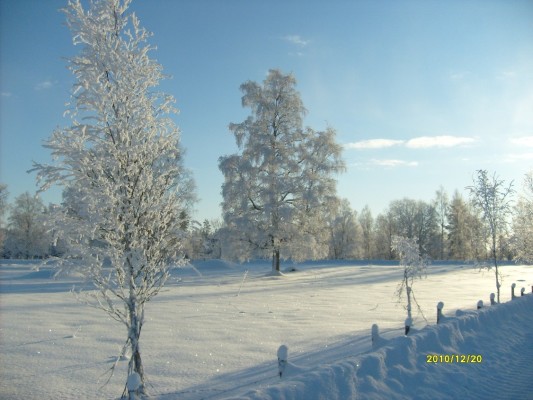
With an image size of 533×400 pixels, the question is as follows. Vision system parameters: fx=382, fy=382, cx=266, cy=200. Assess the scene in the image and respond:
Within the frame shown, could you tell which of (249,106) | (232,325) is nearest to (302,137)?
(249,106)

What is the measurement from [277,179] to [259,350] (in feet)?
56.8

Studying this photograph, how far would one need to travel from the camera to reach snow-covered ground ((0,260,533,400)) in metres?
6.10

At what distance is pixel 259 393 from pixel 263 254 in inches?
820

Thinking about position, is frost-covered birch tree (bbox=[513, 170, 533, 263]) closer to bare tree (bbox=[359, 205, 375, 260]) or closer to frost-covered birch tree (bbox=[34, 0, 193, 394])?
frost-covered birch tree (bbox=[34, 0, 193, 394])

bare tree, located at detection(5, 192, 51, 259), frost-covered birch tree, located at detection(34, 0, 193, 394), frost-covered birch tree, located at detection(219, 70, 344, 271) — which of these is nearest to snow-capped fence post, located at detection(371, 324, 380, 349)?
frost-covered birch tree, located at detection(34, 0, 193, 394)

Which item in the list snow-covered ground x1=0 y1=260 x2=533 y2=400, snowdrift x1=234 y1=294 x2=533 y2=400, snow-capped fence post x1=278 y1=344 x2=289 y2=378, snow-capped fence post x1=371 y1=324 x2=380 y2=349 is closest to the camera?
snowdrift x1=234 y1=294 x2=533 y2=400

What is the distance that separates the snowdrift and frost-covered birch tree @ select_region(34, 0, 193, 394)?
251 centimetres

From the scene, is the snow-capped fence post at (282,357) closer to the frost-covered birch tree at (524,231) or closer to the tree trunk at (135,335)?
the tree trunk at (135,335)

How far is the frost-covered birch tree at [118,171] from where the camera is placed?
5.62m

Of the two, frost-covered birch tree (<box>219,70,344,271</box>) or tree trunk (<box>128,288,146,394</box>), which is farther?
frost-covered birch tree (<box>219,70,344,271</box>)
